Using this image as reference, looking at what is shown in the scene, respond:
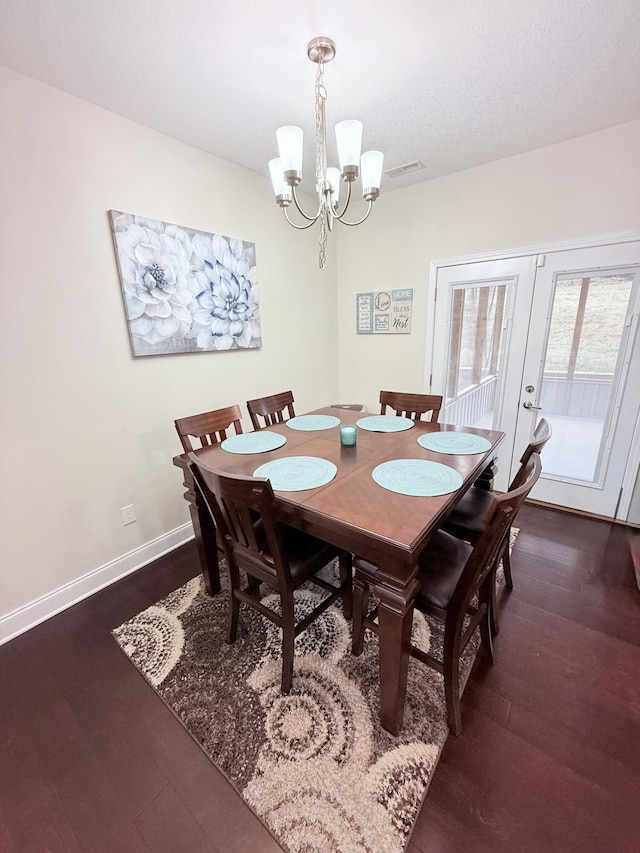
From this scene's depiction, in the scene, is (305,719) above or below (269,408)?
below

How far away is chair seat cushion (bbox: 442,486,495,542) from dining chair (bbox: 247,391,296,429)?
129cm

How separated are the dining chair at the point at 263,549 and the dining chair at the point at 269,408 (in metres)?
0.94

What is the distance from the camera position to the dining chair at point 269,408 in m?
2.31

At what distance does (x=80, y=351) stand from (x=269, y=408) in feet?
3.70

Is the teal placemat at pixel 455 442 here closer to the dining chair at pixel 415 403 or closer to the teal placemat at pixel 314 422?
the dining chair at pixel 415 403

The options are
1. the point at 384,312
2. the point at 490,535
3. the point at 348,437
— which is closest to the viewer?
the point at 490,535

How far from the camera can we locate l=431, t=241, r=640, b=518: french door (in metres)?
2.30

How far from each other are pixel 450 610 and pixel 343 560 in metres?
0.64

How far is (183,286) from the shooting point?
2.20 metres

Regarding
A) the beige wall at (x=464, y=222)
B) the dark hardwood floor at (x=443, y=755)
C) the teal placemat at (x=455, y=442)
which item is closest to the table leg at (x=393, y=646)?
the dark hardwood floor at (x=443, y=755)

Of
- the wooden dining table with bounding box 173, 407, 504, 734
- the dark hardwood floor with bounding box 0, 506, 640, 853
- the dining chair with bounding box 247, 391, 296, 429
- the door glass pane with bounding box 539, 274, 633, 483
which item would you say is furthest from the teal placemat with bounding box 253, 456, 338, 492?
the door glass pane with bounding box 539, 274, 633, 483

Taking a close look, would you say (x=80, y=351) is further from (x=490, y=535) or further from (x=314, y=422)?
(x=490, y=535)

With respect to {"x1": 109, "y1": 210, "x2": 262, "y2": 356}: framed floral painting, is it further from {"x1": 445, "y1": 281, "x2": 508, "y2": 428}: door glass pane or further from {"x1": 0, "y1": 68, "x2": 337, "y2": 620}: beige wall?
{"x1": 445, "y1": 281, "x2": 508, "y2": 428}: door glass pane

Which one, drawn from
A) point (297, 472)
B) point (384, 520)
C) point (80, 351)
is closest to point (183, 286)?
point (80, 351)
